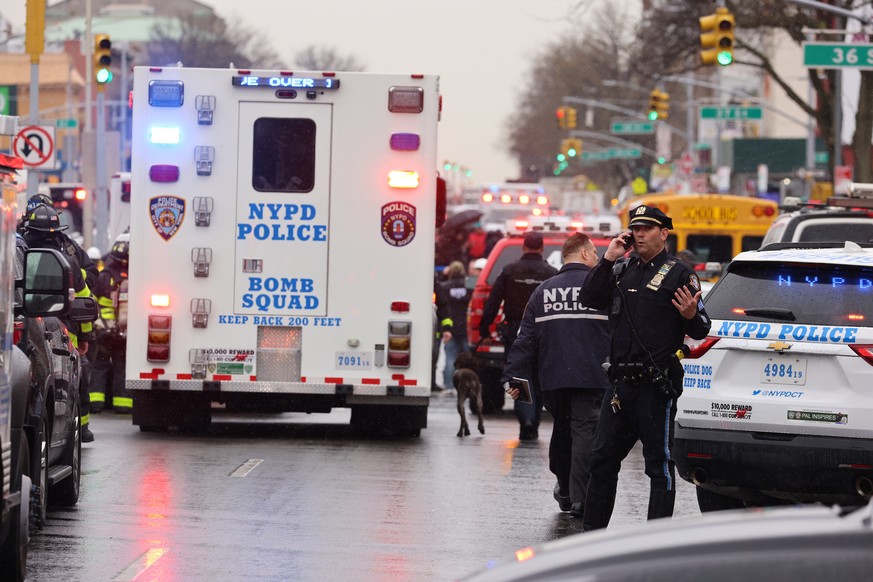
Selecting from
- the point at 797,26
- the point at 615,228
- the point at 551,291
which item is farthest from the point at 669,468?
the point at 797,26

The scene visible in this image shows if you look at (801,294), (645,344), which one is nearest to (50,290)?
(645,344)

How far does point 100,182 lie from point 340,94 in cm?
2111

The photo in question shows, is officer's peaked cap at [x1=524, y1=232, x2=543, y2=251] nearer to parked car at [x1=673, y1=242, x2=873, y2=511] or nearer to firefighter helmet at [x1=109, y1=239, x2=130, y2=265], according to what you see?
firefighter helmet at [x1=109, y1=239, x2=130, y2=265]

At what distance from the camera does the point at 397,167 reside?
48.5 ft

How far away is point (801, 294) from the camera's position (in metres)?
9.19

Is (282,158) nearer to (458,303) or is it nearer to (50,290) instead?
Answer: (50,290)

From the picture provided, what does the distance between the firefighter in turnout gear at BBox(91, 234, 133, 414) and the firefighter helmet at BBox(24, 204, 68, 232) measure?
3.27m

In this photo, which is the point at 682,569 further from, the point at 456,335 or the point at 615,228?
the point at 456,335

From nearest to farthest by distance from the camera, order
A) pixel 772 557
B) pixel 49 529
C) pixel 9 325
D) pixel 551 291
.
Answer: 1. pixel 772 557
2. pixel 9 325
3. pixel 49 529
4. pixel 551 291

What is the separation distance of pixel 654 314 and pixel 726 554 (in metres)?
5.37

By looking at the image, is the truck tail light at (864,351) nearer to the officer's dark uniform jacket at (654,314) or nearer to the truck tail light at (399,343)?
the officer's dark uniform jacket at (654,314)

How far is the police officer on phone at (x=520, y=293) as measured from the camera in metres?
15.5

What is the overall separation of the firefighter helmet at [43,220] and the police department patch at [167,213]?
47.4 inches

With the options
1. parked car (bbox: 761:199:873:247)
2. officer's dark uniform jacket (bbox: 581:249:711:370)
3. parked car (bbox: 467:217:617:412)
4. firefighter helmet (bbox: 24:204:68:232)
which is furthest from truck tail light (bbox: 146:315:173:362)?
officer's dark uniform jacket (bbox: 581:249:711:370)
